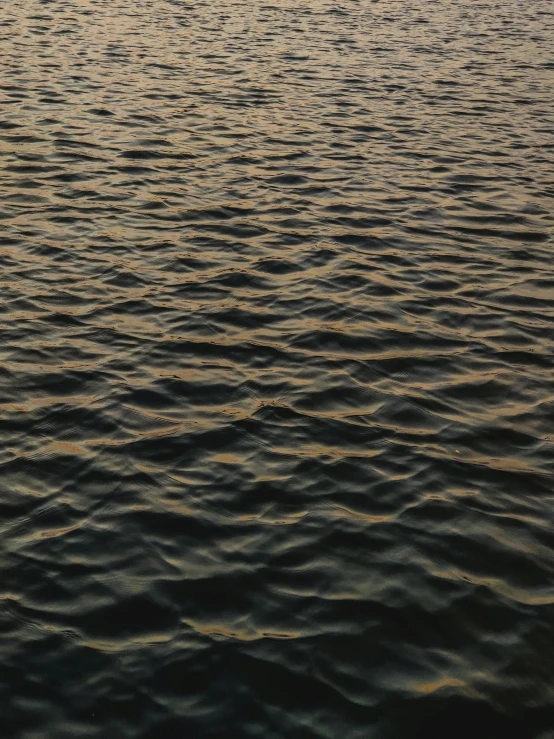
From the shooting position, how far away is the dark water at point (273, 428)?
739 cm

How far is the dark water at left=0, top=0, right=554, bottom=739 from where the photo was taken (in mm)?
7395

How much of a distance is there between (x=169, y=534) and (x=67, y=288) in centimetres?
629

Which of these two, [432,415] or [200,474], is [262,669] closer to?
[200,474]

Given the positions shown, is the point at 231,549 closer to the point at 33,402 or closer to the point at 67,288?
the point at 33,402

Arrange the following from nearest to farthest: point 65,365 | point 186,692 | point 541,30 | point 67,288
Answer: point 186,692
point 65,365
point 67,288
point 541,30

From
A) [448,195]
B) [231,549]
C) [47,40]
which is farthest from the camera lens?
[47,40]

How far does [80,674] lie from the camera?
288 inches

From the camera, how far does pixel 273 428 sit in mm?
10758

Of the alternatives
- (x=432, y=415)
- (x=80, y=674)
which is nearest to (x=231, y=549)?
(x=80, y=674)

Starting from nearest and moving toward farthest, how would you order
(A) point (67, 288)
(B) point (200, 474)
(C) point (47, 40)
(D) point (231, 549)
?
(D) point (231, 549) < (B) point (200, 474) < (A) point (67, 288) < (C) point (47, 40)

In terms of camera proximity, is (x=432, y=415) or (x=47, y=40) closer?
(x=432, y=415)

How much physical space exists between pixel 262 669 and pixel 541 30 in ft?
128

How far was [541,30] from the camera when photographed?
133 ft


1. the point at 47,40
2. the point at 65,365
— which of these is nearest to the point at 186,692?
the point at 65,365
